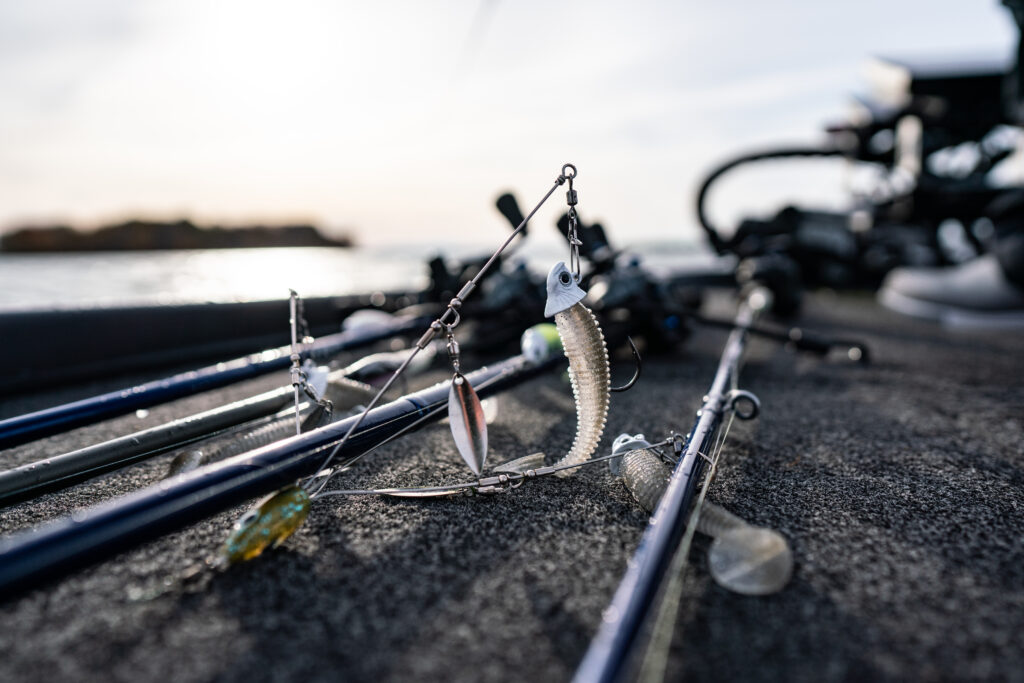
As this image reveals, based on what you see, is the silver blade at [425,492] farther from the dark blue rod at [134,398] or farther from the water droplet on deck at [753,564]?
the dark blue rod at [134,398]

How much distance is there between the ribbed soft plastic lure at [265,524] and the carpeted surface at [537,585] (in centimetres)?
7

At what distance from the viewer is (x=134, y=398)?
2152 millimetres

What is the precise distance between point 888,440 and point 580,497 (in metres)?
1.64

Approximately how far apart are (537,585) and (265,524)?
0.72 m

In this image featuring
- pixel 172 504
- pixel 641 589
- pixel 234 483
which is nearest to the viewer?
pixel 641 589

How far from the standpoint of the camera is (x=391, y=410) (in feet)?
6.31

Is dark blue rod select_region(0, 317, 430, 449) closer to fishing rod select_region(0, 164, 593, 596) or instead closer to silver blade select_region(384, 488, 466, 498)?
fishing rod select_region(0, 164, 593, 596)

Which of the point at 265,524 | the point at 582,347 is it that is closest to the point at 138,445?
the point at 265,524

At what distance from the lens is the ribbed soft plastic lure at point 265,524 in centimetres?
148

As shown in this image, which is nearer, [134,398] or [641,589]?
[641,589]

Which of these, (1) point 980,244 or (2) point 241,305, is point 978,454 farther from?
(1) point 980,244

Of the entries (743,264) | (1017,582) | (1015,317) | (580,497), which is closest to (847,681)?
(1017,582)

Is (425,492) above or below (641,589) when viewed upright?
below

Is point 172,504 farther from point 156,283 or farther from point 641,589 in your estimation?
point 156,283
